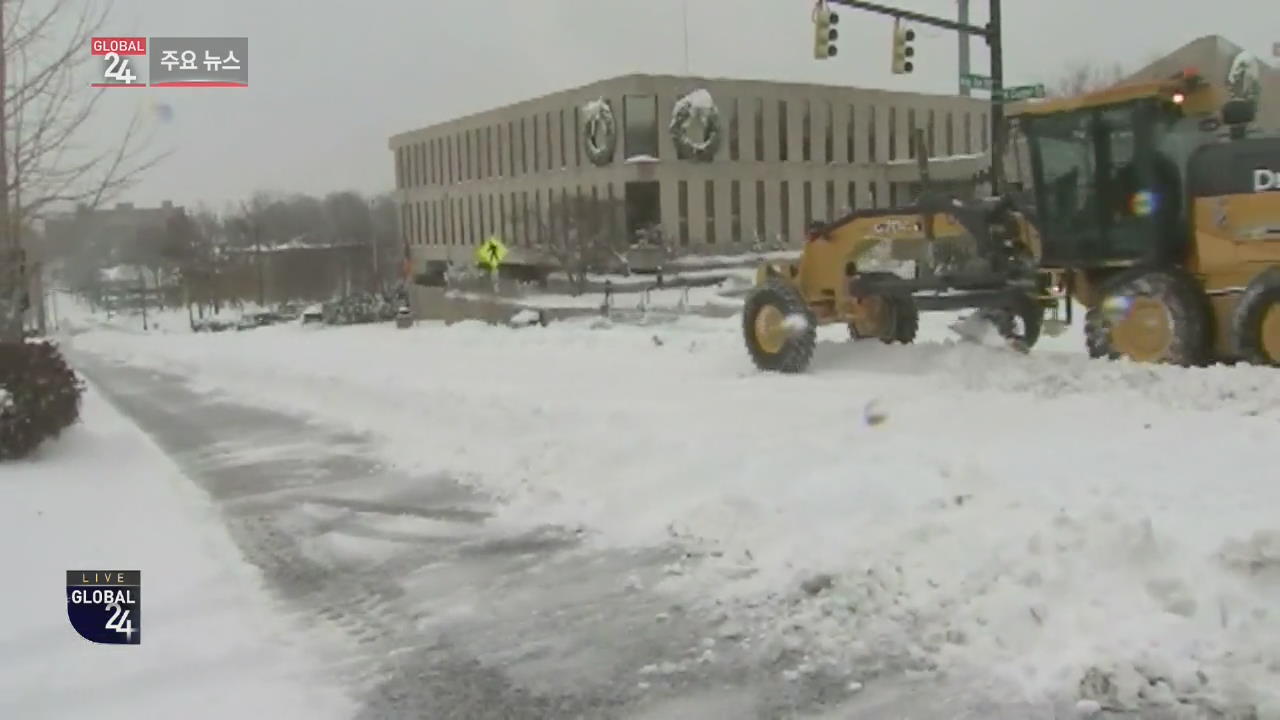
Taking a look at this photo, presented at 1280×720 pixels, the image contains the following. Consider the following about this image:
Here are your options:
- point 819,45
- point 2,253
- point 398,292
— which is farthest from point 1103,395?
point 398,292

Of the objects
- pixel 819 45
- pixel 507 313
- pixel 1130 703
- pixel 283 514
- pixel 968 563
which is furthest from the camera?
pixel 507 313

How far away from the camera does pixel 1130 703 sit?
4.99 m

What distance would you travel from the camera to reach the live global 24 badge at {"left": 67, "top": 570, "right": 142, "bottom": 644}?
6492 mm

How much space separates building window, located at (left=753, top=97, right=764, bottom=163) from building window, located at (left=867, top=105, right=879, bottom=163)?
8.44 meters

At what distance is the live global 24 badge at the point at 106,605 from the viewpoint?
649cm

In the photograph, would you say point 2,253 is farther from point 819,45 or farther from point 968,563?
point 819,45

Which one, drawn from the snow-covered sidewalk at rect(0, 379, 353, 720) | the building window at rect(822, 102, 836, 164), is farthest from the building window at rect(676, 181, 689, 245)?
the snow-covered sidewalk at rect(0, 379, 353, 720)

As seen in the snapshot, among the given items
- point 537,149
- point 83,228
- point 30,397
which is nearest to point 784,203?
point 537,149

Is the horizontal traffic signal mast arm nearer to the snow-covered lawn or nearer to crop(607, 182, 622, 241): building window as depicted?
the snow-covered lawn

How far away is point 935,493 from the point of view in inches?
297

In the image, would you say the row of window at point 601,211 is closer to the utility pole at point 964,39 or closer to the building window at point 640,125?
the building window at point 640,125

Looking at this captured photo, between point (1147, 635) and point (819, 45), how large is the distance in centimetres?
2036

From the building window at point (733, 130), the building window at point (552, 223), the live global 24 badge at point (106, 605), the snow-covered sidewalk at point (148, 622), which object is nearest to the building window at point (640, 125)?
the building window at point (733, 130)

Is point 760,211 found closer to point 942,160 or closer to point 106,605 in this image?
point 942,160
